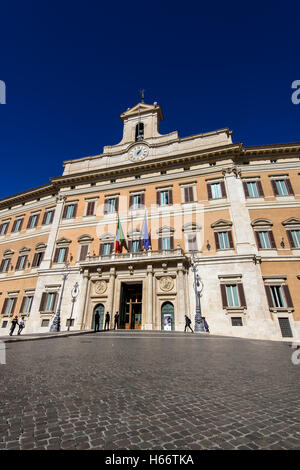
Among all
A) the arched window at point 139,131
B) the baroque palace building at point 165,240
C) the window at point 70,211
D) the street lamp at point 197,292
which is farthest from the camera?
the arched window at point 139,131

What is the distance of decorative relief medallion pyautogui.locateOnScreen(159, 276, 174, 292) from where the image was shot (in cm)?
1669

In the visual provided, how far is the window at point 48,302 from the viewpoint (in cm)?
1916

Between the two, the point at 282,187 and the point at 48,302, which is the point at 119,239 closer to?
the point at 48,302

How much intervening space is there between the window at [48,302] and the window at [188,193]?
1463 cm

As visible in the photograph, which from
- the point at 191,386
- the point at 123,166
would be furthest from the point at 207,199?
the point at 191,386

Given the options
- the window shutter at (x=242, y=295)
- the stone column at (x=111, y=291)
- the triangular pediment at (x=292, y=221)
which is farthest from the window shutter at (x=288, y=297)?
the stone column at (x=111, y=291)

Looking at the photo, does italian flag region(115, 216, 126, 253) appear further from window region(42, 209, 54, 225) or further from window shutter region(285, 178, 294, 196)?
window shutter region(285, 178, 294, 196)

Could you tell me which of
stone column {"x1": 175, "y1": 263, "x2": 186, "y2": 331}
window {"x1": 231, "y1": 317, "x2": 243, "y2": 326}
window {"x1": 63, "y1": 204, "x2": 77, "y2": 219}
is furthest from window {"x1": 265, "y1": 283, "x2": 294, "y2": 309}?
window {"x1": 63, "y1": 204, "x2": 77, "y2": 219}

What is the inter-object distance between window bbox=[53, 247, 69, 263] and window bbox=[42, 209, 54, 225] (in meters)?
4.22

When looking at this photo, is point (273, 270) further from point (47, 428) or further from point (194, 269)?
point (47, 428)

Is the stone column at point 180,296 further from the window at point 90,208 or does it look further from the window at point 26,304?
the window at point 26,304

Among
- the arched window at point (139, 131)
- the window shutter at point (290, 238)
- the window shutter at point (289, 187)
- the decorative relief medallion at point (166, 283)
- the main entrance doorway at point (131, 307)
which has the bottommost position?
the main entrance doorway at point (131, 307)

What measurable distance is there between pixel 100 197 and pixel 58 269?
27.6 feet

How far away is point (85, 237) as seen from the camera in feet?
70.4
